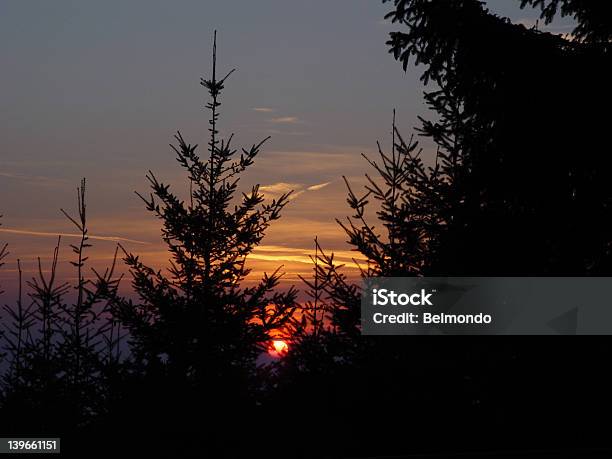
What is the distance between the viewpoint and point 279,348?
1447 centimetres

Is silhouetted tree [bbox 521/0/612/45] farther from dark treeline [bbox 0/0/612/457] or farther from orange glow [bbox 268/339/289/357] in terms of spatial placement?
orange glow [bbox 268/339/289/357]

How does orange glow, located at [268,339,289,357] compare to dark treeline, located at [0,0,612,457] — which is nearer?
dark treeline, located at [0,0,612,457]

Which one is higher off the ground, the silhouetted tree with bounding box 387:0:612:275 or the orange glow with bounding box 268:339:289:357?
the silhouetted tree with bounding box 387:0:612:275

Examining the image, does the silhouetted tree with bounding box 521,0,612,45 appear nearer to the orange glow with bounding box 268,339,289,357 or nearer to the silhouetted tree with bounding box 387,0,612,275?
the silhouetted tree with bounding box 387,0,612,275

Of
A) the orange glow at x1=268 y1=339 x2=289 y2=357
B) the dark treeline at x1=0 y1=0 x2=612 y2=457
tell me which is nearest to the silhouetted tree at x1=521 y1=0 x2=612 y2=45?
the dark treeline at x1=0 y1=0 x2=612 y2=457

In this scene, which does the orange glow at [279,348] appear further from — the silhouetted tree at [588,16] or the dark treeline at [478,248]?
the silhouetted tree at [588,16]

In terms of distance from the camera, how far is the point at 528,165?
1072 cm

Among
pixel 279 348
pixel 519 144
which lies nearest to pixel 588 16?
pixel 519 144

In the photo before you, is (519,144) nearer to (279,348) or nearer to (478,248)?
(478,248)

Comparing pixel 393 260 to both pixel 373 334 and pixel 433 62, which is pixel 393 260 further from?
pixel 433 62

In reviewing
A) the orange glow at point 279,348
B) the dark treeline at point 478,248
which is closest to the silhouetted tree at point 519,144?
the dark treeline at point 478,248

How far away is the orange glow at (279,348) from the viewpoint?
1419 cm

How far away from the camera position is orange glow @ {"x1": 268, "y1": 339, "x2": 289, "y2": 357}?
559 inches

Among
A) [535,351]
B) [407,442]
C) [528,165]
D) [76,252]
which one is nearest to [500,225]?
[528,165]
